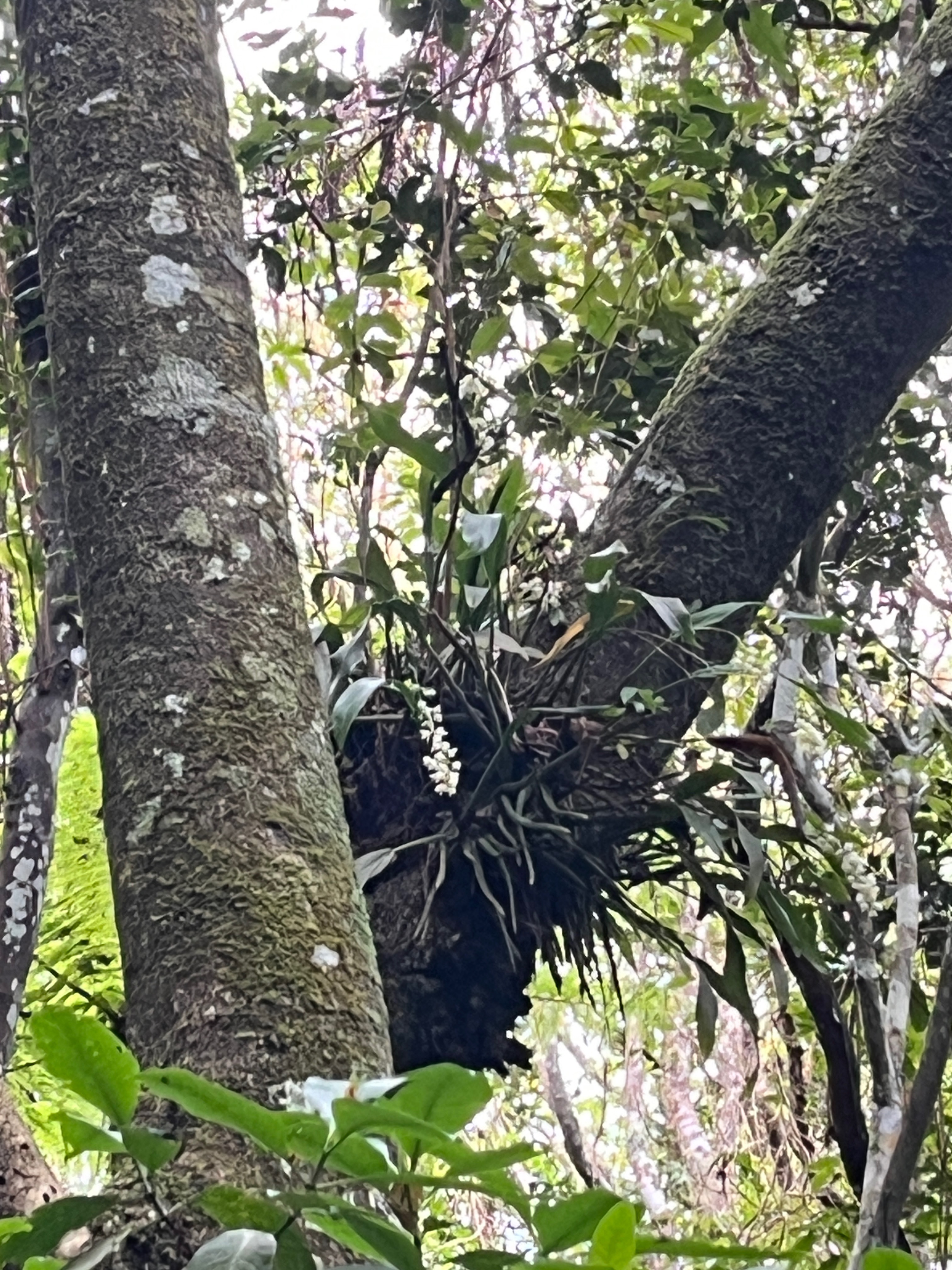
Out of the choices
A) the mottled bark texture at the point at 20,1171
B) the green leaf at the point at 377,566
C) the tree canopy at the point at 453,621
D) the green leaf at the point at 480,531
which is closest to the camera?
the tree canopy at the point at 453,621

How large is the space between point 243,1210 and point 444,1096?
0.07 metres

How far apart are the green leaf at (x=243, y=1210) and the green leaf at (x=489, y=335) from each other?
3.73 feet

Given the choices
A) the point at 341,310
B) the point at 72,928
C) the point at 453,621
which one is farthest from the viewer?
the point at 72,928

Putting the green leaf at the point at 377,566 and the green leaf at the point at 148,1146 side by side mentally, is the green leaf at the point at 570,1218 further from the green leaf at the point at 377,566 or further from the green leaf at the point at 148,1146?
the green leaf at the point at 377,566

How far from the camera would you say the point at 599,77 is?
1.53 metres

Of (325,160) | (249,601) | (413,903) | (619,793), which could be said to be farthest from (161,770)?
(325,160)

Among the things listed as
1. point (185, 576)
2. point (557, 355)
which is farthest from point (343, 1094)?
point (557, 355)

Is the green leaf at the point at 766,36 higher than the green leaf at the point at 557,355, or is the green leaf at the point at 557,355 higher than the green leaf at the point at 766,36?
the green leaf at the point at 766,36

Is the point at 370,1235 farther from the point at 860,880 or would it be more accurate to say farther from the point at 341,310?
the point at 341,310

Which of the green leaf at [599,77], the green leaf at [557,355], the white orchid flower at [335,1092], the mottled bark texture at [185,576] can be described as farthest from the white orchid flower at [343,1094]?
the green leaf at [599,77]

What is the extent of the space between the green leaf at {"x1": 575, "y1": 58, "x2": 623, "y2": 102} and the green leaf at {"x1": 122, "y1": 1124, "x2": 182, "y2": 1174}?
1.42 metres

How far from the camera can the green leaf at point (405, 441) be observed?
1.05 meters

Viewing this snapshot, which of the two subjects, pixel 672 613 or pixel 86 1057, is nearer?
pixel 86 1057

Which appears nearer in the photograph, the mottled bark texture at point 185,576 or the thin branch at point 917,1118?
the mottled bark texture at point 185,576
